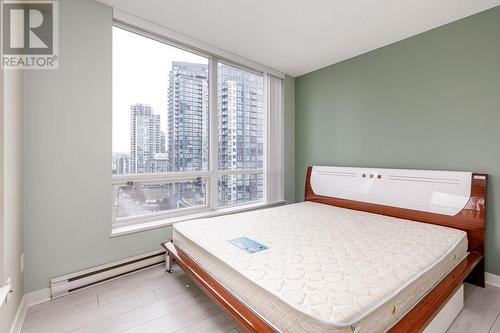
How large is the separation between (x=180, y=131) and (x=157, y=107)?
375 mm

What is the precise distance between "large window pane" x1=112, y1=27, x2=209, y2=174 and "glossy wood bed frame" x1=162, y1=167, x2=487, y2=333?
1.02 metres

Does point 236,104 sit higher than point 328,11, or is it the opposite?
point 328,11

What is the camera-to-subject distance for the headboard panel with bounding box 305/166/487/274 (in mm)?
2146

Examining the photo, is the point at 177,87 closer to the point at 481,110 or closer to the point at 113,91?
the point at 113,91

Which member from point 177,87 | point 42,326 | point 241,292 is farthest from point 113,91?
point 241,292

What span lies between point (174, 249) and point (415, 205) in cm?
251

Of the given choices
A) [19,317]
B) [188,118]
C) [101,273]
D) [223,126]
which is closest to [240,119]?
[223,126]

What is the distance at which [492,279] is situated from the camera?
2.18 meters

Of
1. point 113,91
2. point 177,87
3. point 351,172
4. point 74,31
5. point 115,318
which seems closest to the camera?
point 115,318

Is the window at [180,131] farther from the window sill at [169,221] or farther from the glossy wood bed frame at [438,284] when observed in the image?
the glossy wood bed frame at [438,284]

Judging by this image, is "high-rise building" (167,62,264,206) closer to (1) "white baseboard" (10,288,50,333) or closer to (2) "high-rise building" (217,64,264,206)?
(2) "high-rise building" (217,64,264,206)

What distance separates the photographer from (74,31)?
2.02 meters

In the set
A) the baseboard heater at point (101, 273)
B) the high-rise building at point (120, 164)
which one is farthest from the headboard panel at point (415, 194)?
the high-rise building at point (120, 164)

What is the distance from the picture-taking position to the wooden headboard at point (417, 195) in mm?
2143
